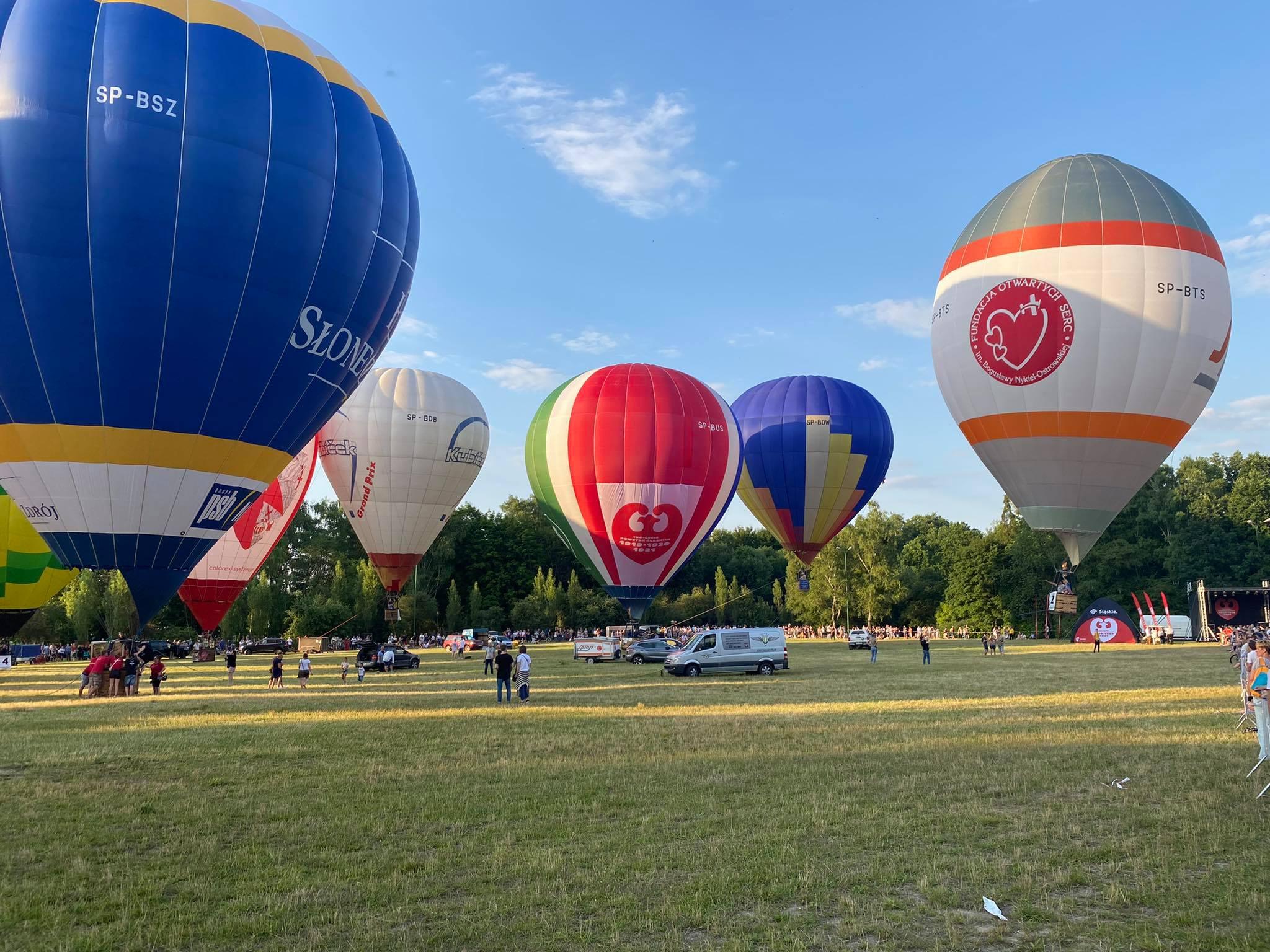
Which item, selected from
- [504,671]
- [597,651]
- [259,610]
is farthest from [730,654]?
[259,610]

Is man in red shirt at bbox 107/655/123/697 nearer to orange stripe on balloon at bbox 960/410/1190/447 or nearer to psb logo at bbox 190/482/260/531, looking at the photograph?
psb logo at bbox 190/482/260/531

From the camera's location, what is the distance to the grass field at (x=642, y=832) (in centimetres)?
570

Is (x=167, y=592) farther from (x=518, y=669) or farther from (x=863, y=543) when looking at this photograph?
(x=863, y=543)

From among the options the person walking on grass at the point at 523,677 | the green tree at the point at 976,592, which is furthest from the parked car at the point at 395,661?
the green tree at the point at 976,592

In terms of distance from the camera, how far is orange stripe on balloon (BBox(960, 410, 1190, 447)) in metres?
27.6

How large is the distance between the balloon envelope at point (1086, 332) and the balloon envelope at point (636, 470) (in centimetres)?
996

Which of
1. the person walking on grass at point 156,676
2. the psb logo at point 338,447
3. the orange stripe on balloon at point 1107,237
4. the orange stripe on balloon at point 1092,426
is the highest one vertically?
the orange stripe on balloon at point 1107,237

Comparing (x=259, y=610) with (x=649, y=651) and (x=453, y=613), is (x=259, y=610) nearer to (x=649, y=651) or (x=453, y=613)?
(x=453, y=613)

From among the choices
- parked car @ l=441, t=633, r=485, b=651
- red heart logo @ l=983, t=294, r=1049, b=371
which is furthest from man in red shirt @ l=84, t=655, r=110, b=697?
red heart logo @ l=983, t=294, r=1049, b=371

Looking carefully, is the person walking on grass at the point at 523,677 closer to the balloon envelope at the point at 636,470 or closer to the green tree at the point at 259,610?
the balloon envelope at the point at 636,470

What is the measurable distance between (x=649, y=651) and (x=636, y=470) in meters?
7.30

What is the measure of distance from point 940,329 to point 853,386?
18.8 metres

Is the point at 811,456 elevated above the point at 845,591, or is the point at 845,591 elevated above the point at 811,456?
the point at 811,456

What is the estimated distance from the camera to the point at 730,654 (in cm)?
2819
